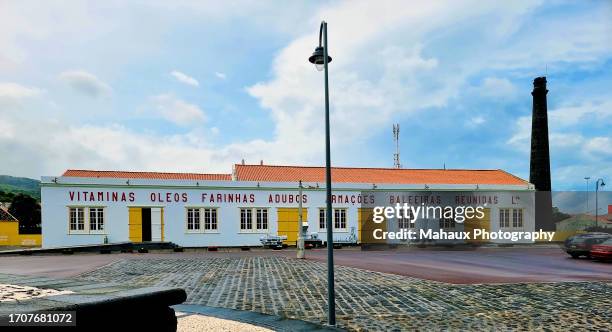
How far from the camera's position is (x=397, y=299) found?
369 inches

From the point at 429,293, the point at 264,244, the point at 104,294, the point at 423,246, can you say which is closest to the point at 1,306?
the point at 104,294

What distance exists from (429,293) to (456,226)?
83.0 ft

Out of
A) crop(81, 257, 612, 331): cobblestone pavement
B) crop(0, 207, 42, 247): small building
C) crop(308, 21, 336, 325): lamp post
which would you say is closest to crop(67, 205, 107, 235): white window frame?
crop(0, 207, 42, 247): small building

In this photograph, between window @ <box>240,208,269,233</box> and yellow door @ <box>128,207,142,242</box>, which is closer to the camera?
yellow door @ <box>128,207,142,242</box>

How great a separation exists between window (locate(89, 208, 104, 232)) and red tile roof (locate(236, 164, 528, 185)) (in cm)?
992

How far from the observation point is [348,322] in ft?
24.1

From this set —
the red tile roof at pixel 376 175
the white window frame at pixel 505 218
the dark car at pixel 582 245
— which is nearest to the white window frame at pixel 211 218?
the red tile roof at pixel 376 175

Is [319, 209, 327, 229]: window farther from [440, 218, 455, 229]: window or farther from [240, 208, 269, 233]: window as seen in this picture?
[440, 218, 455, 229]: window

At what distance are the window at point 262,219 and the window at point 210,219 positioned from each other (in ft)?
9.91

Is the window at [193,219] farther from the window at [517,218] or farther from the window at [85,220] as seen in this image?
the window at [517,218]

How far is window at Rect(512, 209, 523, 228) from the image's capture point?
34344 millimetres

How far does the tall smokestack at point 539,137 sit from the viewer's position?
130 feet

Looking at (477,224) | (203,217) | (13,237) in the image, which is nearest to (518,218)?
(477,224)

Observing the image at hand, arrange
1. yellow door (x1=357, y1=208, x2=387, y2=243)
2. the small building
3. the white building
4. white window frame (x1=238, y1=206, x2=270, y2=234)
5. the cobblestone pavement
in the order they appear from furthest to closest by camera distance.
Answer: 1. the small building
2. yellow door (x1=357, y1=208, x2=387, y2=243)
3. white window frame (x1=238, y1=206, x2=270, y2=234)
4. the white building
5. the cobblestone pavement
